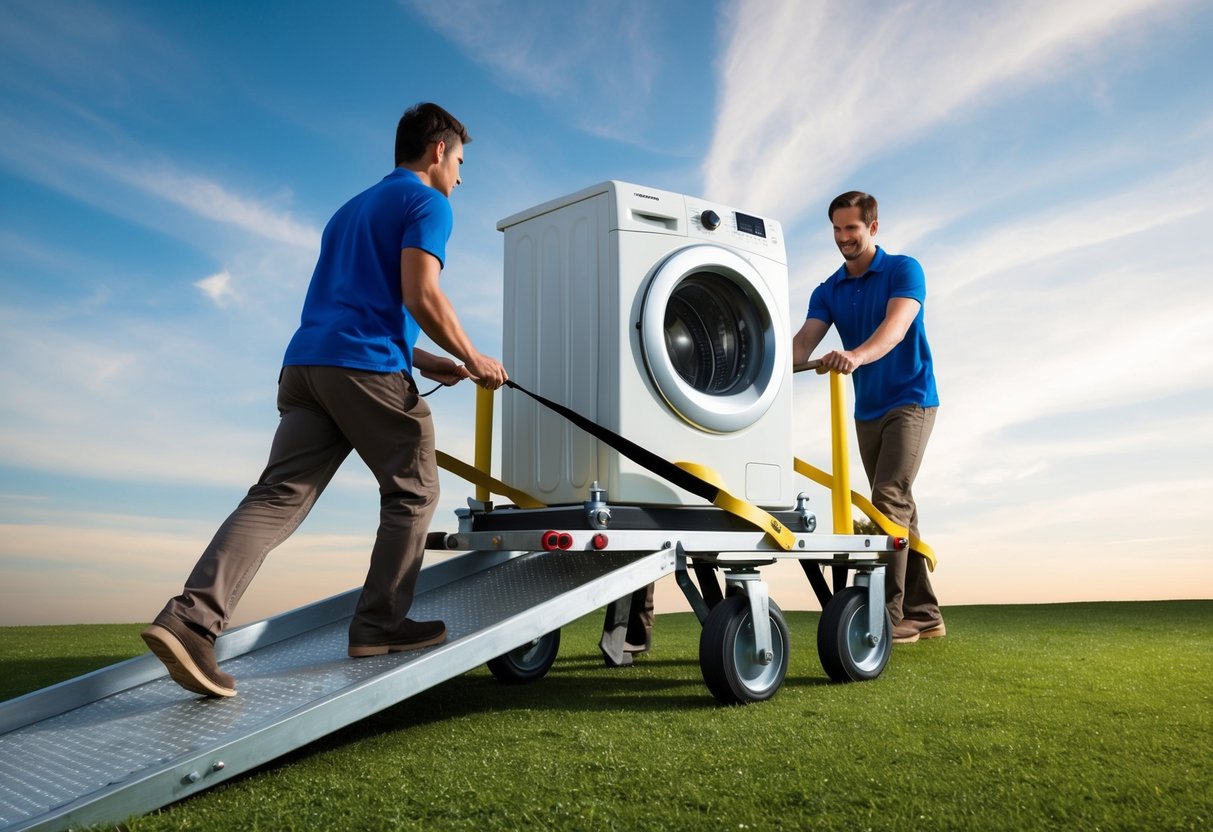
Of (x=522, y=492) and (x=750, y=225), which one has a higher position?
(x=750, y=225)

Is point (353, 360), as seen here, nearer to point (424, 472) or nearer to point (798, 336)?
point (424, 472)

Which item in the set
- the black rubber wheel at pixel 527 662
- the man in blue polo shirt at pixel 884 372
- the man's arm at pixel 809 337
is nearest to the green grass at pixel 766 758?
the black rubber wheel at pixel 527 662

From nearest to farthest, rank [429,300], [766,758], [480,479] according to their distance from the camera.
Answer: [766,758] → [429,300] → [480,479]

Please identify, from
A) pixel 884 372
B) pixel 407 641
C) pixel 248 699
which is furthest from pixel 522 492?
pixel 884 372

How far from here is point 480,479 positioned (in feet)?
12.8

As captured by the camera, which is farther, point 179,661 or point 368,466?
point 368,466

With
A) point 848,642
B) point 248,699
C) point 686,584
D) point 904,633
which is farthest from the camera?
point 904,633

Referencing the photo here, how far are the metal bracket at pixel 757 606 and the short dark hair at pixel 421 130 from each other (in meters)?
1.73

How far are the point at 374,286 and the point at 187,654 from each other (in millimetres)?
1148

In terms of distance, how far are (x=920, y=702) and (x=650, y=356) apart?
150 centimetres

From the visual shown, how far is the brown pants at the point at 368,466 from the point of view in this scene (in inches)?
112

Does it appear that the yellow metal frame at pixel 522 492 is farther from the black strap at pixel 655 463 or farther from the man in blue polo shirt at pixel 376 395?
the man in blue polo shirt at pixel 376 395

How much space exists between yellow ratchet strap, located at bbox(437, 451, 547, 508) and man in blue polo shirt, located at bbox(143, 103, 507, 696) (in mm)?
879

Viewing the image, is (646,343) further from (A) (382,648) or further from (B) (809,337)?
(B) (809,337)
